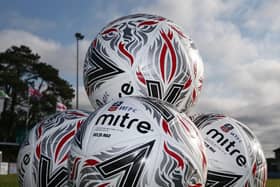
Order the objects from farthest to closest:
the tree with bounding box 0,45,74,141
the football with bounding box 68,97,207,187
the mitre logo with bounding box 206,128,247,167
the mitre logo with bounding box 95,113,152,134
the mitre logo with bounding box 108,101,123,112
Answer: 1. the tree with bounding box 0,45,74,141
2. the mitre logo with bounding box 206,128,247,167
3. the mitre logo with bounding box 108,101,123,112
4. the mitre logo with bounding box 95,113,152,134
5. the football with bounding box 68,97,207,187

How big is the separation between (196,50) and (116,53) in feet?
3.51

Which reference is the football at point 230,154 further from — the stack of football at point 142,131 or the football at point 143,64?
the football at point 143,64

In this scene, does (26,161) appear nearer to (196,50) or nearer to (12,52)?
(196,50)

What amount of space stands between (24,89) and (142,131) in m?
45.1

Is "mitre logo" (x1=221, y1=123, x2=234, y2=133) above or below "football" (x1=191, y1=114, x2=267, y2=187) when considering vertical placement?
above

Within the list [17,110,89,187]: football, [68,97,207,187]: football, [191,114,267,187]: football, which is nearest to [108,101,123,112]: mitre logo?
[68,97,207,187]: football

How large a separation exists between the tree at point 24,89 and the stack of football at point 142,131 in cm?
3926

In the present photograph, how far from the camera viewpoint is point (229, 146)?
13.4 feet

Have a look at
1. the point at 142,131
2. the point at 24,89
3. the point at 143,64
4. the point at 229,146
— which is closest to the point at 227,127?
the point at 229,146

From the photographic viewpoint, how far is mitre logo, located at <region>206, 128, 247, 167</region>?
406 centimetres

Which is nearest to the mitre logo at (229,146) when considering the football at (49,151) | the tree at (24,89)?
the football at (49,151)

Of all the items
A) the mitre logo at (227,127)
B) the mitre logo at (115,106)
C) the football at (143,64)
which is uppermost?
the football at (143,64)

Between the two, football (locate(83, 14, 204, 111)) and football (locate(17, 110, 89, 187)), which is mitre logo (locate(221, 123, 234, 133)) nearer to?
football (locate(83, 14, 204, 111))

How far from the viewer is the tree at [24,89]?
45.3 metres
